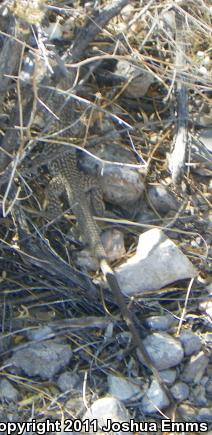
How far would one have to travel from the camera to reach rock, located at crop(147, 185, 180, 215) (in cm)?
436

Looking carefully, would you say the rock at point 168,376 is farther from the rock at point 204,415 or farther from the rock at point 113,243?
the rock at point 113,243

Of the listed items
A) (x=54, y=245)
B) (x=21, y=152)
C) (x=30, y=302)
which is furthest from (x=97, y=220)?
(x=21, y=152)

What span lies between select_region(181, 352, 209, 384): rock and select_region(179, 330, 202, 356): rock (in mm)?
33

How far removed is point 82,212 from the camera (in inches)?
165

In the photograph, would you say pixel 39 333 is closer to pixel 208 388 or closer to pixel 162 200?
pixel 208 388

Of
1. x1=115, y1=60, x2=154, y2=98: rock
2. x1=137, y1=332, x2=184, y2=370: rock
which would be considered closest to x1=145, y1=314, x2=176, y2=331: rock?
x1=137, y1=332, x2=184, y2=370: rock

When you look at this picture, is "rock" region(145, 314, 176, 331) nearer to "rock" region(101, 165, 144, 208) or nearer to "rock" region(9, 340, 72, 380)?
"rock" region(9, 340, 72, 380)

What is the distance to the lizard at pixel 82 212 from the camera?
3.73m

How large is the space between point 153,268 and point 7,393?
2.82 feet

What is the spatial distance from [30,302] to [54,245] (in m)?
0.30

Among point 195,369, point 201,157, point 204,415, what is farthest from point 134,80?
point 204,415

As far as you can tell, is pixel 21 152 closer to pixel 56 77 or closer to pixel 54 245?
pixel 56 77

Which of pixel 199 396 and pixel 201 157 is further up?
pixel 201 157

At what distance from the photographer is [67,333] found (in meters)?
3.86
